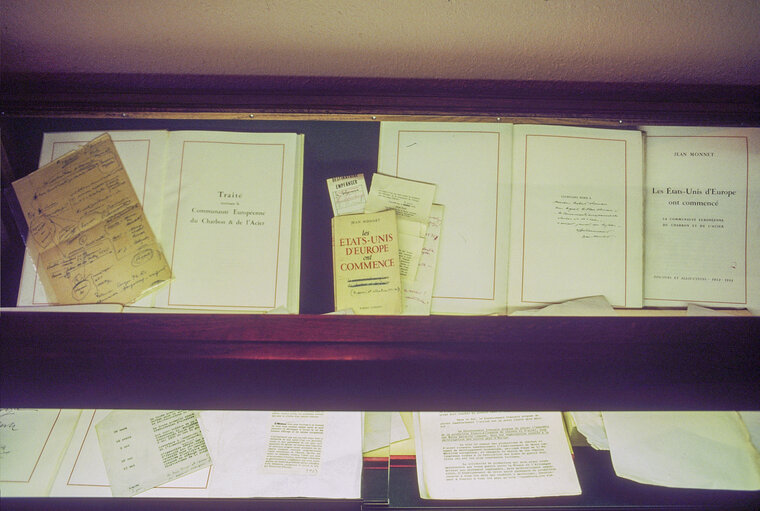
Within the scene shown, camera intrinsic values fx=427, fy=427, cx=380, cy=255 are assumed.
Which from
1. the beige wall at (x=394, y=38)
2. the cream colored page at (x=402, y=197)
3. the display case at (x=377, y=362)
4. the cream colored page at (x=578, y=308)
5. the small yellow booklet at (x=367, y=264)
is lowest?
the display case at (x=377, y=362)

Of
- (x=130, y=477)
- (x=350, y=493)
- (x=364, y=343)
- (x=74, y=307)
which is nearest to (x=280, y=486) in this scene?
(x=350, y=493)

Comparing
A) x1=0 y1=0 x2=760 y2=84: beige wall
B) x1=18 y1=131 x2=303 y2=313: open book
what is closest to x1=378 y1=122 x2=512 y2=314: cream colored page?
x1=0 y1=0 x2=760 y2=84: beige wall

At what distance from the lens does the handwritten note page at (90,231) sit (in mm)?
856

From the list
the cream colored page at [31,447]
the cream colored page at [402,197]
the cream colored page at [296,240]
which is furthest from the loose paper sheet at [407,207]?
the cream colored page at [31,447]

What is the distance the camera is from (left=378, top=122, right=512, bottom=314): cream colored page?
877 mm

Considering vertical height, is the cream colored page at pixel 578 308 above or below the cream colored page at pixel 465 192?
below

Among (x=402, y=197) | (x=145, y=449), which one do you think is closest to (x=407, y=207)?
(x=402, y=197)

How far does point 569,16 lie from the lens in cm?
81

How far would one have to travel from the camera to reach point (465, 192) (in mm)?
896

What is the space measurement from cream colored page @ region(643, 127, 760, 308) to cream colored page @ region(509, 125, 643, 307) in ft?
0.13

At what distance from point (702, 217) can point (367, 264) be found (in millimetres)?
704

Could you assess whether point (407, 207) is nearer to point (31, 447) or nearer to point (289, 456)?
point (289, 456)

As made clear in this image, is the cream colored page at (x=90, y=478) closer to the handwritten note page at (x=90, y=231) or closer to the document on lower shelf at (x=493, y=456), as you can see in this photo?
the handwritten note page at (x=90, y=231)

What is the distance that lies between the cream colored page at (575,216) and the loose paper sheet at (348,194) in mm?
320
